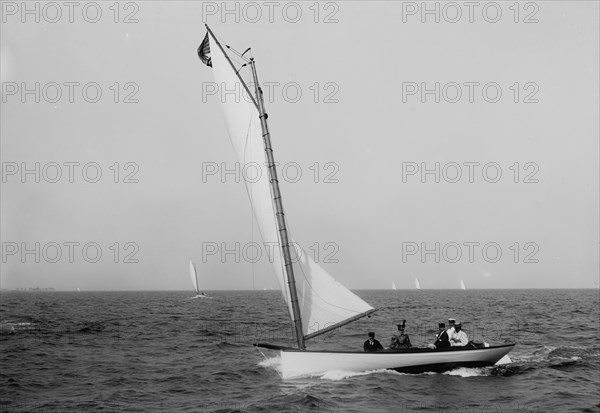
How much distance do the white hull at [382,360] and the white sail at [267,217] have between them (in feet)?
4.36

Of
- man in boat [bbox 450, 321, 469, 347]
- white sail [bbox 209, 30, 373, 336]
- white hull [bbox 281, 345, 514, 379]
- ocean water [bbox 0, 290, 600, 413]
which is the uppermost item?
white sail [bbox 209, 30, 373, 336]

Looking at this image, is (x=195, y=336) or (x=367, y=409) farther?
(x=195, y=336)

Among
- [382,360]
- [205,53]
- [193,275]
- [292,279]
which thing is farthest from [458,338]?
[193,275]

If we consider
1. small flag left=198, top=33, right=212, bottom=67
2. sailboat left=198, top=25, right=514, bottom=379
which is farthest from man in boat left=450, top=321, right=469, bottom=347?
small flag left=198, top=33, right=212, bottom=67

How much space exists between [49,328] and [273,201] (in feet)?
116

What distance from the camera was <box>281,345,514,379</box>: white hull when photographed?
2252 centimetres

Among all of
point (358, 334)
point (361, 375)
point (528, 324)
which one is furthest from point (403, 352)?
point (528, 324)

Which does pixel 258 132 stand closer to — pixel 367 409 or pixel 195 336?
pixel 367 409

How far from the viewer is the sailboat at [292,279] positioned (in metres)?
22.5

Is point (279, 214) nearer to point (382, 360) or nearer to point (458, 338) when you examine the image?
point (382, 360)

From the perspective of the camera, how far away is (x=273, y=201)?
Result: 22.9m

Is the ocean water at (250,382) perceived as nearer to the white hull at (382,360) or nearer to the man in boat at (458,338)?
the white hull at (382,360)

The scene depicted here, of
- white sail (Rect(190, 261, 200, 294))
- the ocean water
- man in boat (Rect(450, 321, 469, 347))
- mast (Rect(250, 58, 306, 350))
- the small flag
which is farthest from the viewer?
white sail (Rect(190, 261, 200, 294))

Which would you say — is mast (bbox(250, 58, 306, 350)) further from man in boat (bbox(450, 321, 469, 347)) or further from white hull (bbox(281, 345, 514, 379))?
man in boat (bbox(450, 321, 469, 347))
